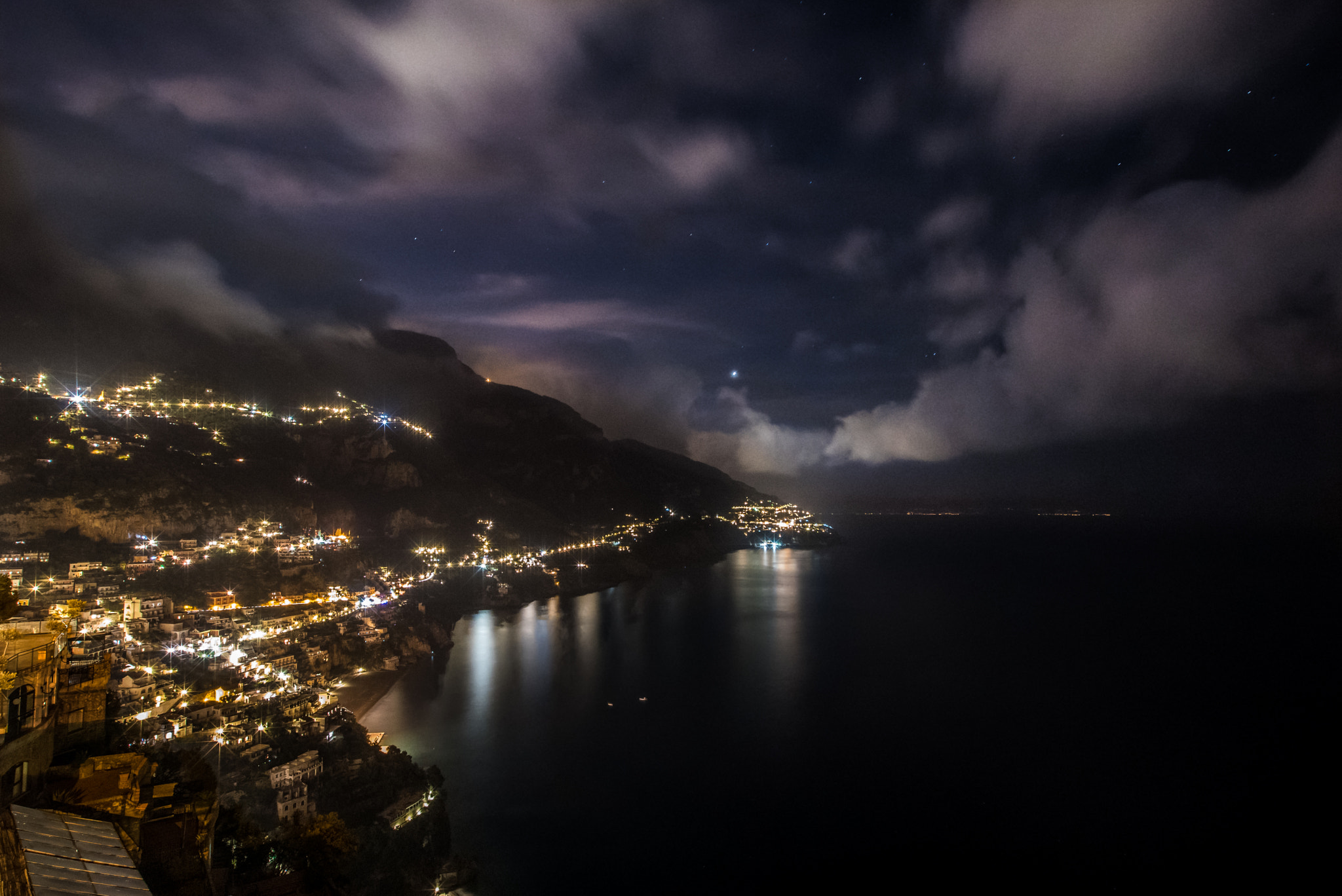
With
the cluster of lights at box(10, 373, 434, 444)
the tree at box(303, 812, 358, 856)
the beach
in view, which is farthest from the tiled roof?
the cluster of lights at box(10, 373, 434, 444)

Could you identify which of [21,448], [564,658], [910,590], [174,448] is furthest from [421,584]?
[910,590]

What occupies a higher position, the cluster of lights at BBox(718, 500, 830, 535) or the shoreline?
the cluster of lights at BBox(718, 500, 830, 535)

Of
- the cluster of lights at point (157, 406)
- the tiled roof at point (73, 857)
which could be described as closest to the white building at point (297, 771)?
the tiled roof at point (73, 857)

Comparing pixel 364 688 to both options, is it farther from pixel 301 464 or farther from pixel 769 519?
pixel 769 519

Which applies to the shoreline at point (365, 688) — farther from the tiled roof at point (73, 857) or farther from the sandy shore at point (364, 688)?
the tiled roof at point (73, 857)

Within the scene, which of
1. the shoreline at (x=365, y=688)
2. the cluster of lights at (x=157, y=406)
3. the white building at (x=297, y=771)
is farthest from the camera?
the cluster of lights at (x=157, y=406)

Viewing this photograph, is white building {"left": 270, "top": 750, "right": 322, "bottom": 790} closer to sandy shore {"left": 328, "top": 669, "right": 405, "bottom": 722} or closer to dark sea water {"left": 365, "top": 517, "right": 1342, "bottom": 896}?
dark sea water {"left": 365, "top": 517, "right": 1342, "bottom": 896}
